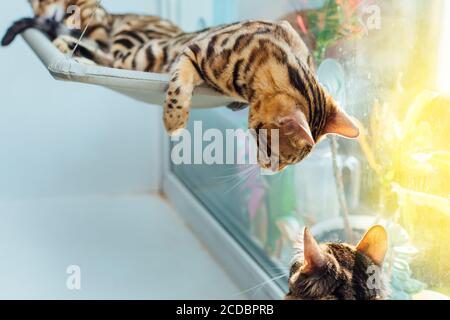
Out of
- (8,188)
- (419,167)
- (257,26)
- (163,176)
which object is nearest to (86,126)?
(163,176)

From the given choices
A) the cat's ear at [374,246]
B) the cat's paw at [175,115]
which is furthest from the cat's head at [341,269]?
the cat's paw at [175,115]

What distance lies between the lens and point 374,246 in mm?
648

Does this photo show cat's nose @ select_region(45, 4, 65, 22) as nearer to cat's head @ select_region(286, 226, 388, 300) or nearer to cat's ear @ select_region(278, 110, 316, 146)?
cat's ear @ select_region(278, 110, 316, 146)

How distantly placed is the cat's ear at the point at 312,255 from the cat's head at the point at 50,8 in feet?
1.97

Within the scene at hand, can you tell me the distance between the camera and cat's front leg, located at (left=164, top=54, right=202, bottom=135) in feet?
2.46

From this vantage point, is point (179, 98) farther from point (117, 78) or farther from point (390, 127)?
point (390, 127)

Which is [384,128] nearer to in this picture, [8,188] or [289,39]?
[289,39]

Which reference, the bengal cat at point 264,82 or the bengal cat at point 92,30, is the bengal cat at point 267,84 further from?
the bengal cat at point 92,30

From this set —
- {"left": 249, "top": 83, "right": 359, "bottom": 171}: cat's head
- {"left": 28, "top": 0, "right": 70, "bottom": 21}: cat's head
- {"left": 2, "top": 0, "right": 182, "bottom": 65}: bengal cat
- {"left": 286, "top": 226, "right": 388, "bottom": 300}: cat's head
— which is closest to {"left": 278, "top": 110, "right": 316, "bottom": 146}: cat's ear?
{"left": 249, "top": 83, "right": 359, "bottom": 171}: cat's head

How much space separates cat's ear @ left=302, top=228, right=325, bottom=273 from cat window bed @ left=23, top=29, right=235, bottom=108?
27cm

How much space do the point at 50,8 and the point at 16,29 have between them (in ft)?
0.27

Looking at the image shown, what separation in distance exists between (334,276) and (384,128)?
10.7 inches

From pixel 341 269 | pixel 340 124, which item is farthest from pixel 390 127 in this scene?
pixel 341 269

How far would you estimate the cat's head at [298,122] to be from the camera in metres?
0.67
